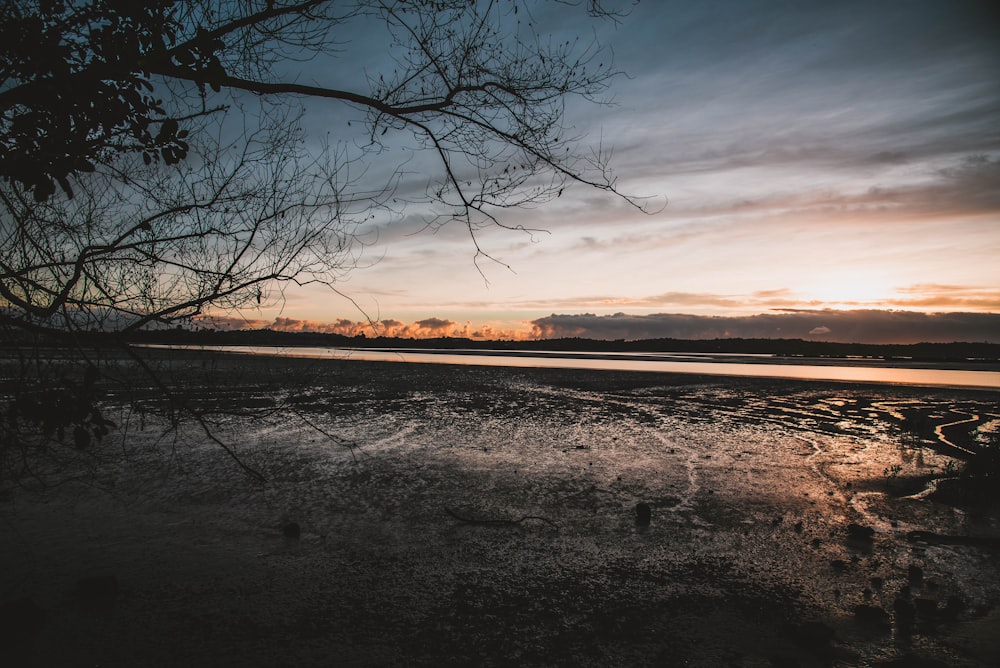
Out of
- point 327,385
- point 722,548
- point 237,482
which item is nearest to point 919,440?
point 722,548

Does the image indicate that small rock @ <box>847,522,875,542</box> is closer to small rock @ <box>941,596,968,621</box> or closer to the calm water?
small rock @ <box>941,596,968,621</box>

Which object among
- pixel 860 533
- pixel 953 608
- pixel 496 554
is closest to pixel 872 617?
pixel 953 608

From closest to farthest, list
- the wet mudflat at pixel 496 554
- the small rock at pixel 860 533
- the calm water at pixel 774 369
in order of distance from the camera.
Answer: the wet mudflat at pixel 496 554 < the small rock at pixel 860 533 < the calm water at pixel 774 369

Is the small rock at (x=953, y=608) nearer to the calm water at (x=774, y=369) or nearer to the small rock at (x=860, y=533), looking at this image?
the small rock at (x=860, y=533)

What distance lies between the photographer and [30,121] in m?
2.74

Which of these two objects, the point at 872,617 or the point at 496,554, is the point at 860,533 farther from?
the point at 496,554

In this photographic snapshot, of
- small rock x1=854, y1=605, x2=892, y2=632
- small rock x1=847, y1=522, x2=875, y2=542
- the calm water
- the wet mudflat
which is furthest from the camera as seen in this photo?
the calm water

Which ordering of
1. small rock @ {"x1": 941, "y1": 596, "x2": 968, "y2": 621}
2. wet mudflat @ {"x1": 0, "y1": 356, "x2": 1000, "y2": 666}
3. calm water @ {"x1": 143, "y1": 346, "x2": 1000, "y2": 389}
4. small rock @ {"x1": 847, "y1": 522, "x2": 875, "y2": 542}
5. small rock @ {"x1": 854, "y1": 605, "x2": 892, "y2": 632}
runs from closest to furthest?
wet mudflat @ {"x1": 0, "y1": 356, "x2": 1000, "y2": 666} < small rock @ {"x1": 854, "y1": 605, "x2": 892, "y2": 632} < small rock @ {"x1": 941, "y1": 596, "x2": 968, "y2": 621} < small rock @ {"x1": 847, "y1": 522, "x2": 875, "y2": 542} < calm water @ {"x1": 143, "y1": 346, "x2": 1000, "y2": 389}

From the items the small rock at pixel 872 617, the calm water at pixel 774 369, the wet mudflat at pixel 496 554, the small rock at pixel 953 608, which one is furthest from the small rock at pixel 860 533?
the calm water at pixel 774 369

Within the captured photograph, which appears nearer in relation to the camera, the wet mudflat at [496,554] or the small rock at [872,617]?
the wet mudflat at [496,554]

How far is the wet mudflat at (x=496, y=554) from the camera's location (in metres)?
3.48

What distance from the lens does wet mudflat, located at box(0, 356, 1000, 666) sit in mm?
3477

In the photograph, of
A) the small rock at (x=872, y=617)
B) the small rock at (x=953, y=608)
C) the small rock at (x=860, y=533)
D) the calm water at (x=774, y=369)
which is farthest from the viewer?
the calm water at (x=774, y=369)

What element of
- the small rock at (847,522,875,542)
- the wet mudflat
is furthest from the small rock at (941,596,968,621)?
the small rock at (847,522,875,542)
